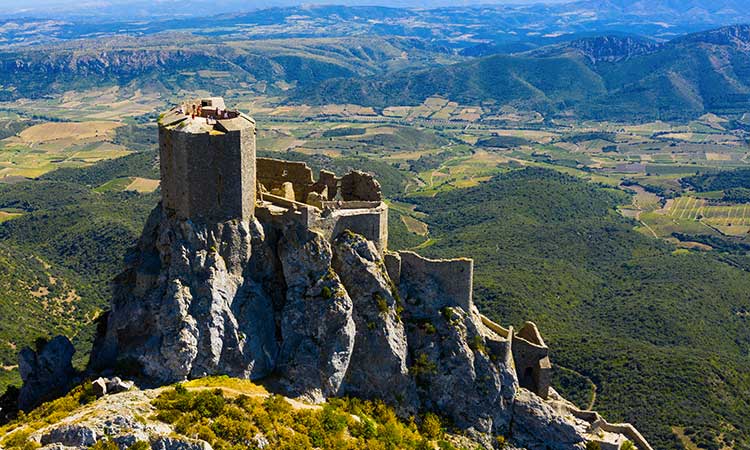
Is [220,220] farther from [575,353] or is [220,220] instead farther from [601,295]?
[601,295]

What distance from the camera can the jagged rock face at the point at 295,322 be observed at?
47.2m

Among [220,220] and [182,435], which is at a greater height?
[220,220]

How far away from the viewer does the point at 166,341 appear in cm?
4562

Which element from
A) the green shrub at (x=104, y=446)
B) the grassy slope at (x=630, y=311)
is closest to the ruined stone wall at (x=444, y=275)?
the green shrub at (x=104, y=446)

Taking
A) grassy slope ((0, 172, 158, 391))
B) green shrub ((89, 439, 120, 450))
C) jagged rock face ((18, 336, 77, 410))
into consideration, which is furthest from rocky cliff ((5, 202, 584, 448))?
grassy slope ((0, 172, 158, 391))

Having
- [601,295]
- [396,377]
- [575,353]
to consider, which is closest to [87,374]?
[396,377]

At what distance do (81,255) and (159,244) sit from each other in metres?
107

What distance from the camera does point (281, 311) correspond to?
5106cm

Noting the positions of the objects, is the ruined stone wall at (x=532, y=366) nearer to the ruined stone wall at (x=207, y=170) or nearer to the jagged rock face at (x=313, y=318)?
the jagged rock face at (x=313, y=318)

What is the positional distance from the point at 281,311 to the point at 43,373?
623 inches

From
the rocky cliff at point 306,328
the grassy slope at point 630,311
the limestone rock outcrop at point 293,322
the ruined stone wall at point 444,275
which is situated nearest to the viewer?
the limestone rock outcrop at point 293,322

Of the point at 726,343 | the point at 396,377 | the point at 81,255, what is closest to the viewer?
the point at 396,377

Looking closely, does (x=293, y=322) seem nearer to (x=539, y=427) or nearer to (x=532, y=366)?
(x=539, y=427)

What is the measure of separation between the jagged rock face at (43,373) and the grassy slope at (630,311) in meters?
68.2
